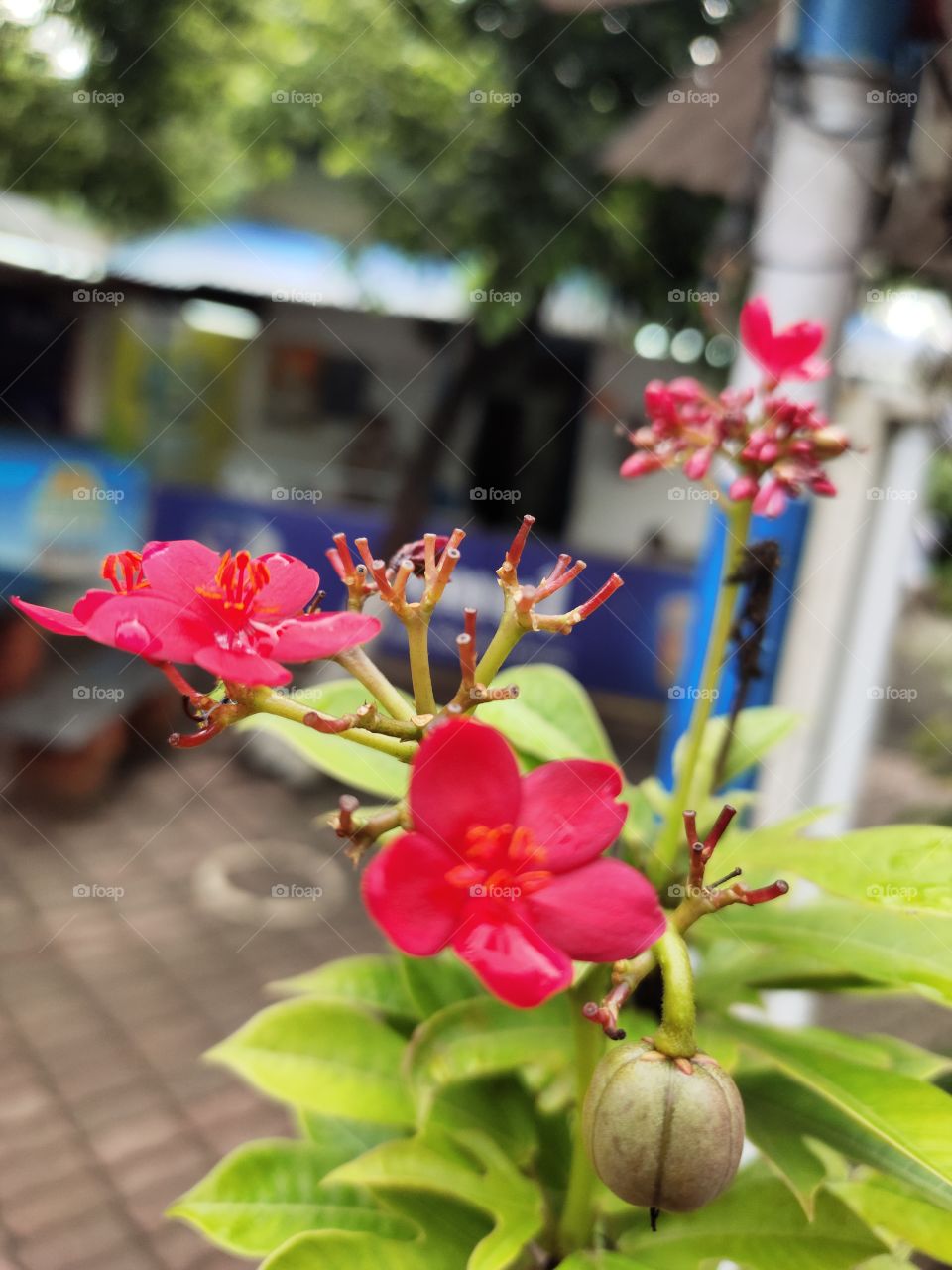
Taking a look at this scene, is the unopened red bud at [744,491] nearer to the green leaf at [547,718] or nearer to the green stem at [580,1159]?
the green leaf at [547,718]

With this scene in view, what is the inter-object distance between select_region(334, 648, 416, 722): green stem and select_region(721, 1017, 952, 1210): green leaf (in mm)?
508

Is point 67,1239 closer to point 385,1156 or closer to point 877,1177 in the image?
point 385,1156

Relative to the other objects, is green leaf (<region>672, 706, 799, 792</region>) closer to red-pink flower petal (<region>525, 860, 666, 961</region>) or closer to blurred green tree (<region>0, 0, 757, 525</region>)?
red-pink flower petal (<region>525, 860, 666, 961</region>)

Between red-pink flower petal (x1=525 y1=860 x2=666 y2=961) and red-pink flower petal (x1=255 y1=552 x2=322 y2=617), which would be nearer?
red-pink flower petal (x1=525 y1=860 x2=666 y2=961)

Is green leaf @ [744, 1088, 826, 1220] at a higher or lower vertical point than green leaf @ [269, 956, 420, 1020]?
higher

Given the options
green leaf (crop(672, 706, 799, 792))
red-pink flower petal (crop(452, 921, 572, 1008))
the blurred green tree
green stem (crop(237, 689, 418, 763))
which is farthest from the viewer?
the blurred green tree

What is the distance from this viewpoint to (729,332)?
9.14 ft

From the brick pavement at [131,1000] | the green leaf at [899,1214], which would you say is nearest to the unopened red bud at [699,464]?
the green leaf at [899,1214]

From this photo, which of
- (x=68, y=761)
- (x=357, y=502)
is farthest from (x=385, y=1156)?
(x=357, y=502)

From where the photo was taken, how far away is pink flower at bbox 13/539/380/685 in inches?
23.9

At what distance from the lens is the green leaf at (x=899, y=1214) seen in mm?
982

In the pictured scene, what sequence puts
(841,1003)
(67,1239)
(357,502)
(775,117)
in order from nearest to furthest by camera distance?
(775,117), (67,1239), (841,1003), (357,502)

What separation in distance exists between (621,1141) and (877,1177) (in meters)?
0.49

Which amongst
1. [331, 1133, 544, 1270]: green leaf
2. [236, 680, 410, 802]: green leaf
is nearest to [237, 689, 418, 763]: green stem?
[236, 680, 410, 802]: green leaf
